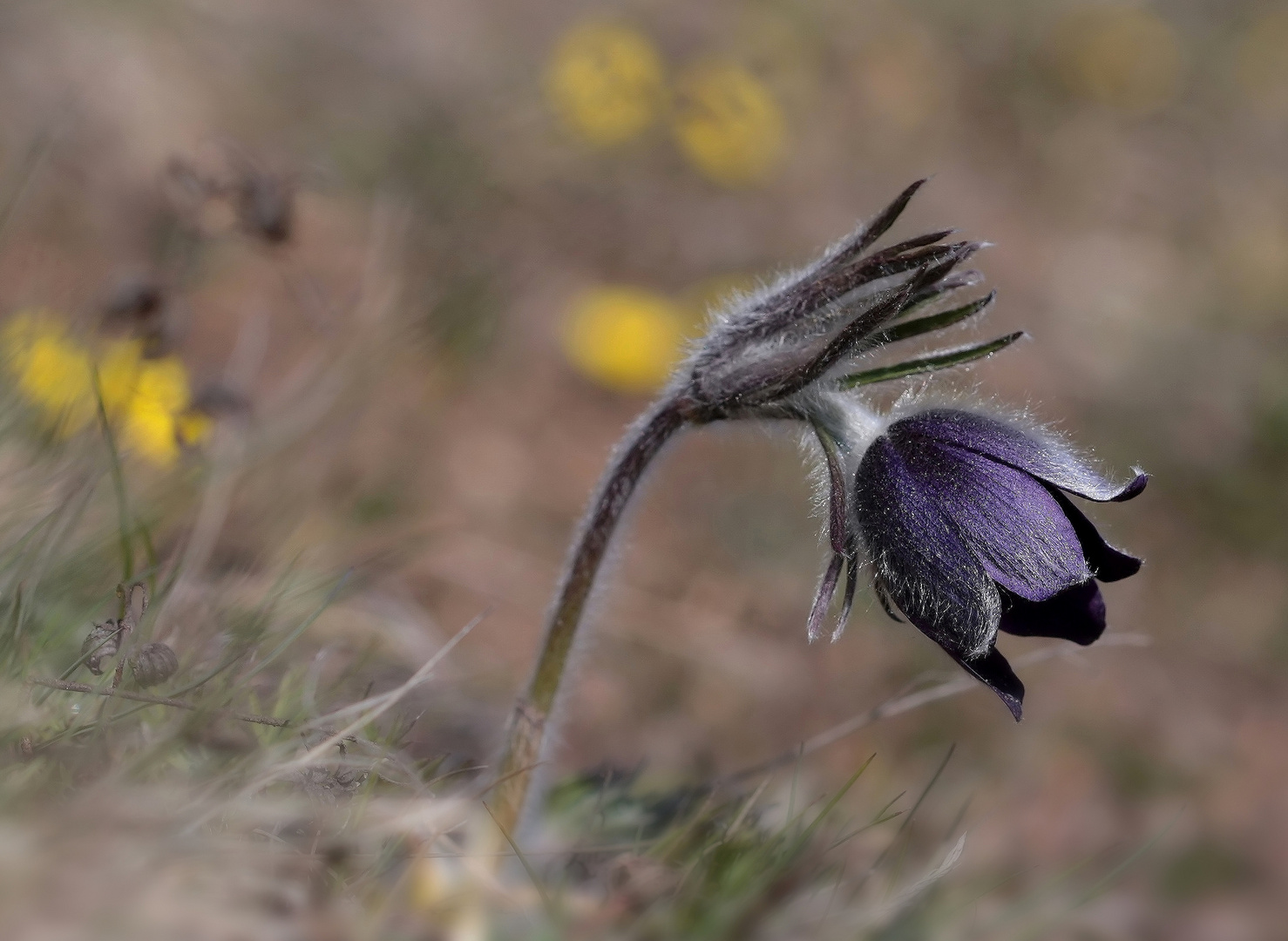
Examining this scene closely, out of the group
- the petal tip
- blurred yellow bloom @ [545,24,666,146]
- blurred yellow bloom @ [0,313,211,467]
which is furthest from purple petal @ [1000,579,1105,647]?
blurred yellow bloom @ [545,24,666,146]

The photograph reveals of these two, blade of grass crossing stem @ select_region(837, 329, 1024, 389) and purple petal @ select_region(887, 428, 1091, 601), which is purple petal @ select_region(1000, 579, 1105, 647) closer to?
purple petal @ select_region(887, 428, 1091, 601)

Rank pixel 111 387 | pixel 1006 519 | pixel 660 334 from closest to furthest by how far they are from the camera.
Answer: pixel 1006 519
pixel 111 387
pixel 660 334

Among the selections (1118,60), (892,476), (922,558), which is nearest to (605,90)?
(892,476)

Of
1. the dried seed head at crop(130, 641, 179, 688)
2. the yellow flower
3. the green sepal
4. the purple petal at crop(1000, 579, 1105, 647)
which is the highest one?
the green sepal

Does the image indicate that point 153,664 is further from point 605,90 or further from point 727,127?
point 727,127

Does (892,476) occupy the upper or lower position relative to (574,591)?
upper

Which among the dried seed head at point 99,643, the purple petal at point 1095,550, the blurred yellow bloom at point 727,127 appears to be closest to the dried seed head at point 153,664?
the dried seed head at point 99,643
